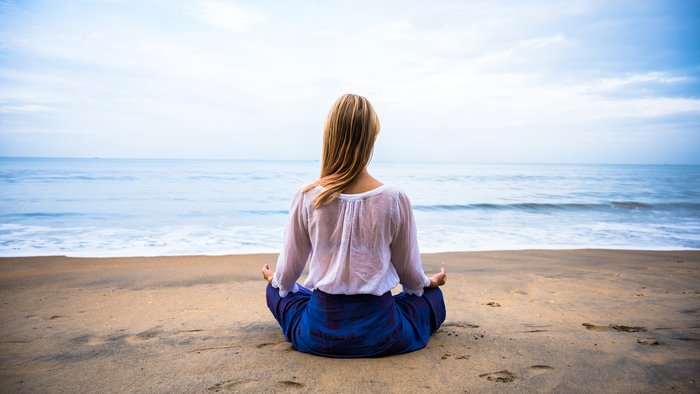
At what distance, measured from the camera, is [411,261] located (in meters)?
2.58

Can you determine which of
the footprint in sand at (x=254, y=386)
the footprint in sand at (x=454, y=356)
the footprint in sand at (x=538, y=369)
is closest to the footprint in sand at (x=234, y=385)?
the footprint in sand at (x=254, y=386)

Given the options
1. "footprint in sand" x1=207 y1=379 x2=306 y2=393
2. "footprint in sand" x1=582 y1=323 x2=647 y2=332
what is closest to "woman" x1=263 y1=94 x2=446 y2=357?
"footprint in sand" x1=207 y1=379 x2=306 y2=393

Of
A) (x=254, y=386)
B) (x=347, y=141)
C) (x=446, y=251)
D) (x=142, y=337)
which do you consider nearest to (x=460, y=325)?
(x=254, y=386)

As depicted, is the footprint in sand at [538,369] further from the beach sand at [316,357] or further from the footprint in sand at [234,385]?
the footprint in sand at [234,385]

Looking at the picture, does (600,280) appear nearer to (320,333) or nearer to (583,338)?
(583,338)

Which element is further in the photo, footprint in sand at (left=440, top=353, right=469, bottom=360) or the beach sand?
footprint in sand at (left=440, top=353, right=469, bottom=360)

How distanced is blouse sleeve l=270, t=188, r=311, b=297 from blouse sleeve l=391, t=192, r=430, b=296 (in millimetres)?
519

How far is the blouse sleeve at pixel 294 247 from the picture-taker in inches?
97.3

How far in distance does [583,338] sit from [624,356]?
37cm

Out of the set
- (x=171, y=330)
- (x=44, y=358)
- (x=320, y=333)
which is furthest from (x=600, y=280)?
(x=44, y=358)

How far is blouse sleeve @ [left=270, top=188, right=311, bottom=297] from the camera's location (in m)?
2.47

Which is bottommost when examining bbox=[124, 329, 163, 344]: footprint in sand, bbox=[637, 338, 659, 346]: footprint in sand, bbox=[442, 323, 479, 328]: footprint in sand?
bbox=[124, 329, 163, 344]: footprint in sand

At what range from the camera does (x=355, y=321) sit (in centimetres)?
257

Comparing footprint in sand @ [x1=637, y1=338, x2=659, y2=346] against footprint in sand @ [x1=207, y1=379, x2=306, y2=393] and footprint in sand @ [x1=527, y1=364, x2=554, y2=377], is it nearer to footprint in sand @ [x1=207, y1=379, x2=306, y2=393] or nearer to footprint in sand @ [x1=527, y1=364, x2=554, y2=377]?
footprint in sand @ [x1=527, y1=364, x2=554, y2=377]
